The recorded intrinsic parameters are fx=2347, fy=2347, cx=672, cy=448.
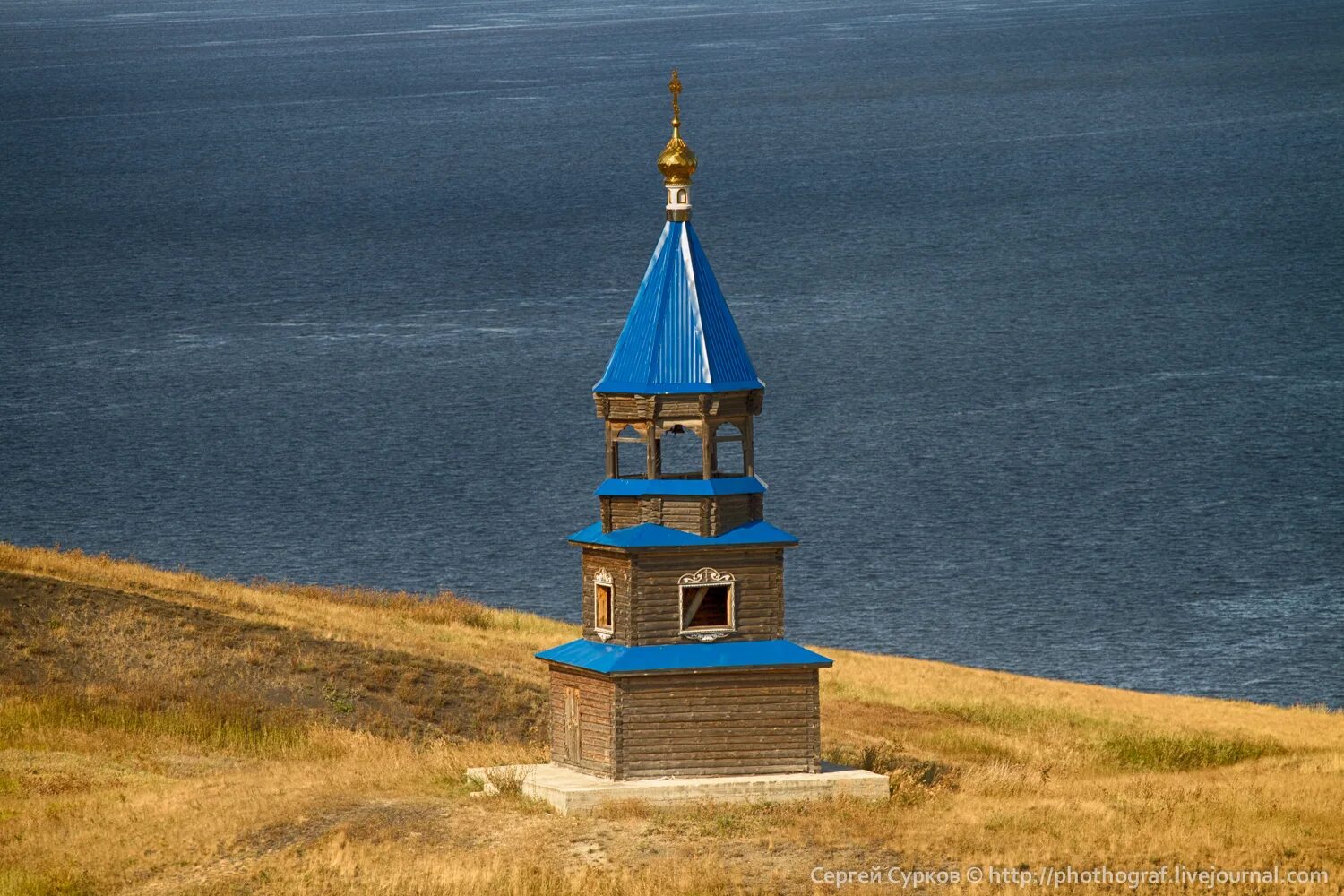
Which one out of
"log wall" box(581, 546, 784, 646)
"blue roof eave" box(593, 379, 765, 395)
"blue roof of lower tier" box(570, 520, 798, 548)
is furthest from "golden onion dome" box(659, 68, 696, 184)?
"log wall" box(581, 546, 784, 646)

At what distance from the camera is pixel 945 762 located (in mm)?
43000

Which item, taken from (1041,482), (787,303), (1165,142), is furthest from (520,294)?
(1165,142)

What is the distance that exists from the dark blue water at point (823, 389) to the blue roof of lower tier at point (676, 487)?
35.7 metres

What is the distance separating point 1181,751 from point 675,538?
17.1 metres

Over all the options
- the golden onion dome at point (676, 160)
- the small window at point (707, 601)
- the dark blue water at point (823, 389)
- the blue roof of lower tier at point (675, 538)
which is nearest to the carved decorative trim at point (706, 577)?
the small window at point (707, 601)

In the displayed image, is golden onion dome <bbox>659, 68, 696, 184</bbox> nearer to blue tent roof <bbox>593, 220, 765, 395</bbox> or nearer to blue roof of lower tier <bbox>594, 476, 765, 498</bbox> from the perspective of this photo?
blue tent roof <bbox>593, 220, 765, 395</bbox>

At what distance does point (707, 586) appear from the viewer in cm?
3428

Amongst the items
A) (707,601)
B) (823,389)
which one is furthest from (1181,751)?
(823,389)

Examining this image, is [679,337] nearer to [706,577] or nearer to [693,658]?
[706,577]

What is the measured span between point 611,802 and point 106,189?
6597 inches

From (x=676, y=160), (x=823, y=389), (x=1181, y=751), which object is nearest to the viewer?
(x=676, y=160)

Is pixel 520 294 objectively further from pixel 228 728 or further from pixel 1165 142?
pixel 228 728

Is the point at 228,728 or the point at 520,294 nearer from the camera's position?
the point at 228,728

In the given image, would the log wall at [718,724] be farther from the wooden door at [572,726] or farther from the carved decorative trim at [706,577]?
the carved decorative trim at [706,577]
